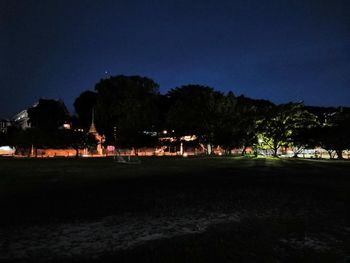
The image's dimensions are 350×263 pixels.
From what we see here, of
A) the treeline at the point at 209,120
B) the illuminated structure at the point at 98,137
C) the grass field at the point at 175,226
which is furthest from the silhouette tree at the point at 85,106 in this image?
the grass field at the point at 175,226

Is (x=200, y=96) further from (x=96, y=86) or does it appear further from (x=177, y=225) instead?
(x=177, y=225)

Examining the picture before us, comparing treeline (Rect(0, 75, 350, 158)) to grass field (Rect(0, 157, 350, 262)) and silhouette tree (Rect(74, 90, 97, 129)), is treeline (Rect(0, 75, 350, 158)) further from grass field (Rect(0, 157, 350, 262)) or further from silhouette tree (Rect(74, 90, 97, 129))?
grass field (Rect(0, 157, 350, 262))

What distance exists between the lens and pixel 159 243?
7.52m

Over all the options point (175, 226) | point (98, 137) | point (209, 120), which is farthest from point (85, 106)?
point (175, 226)

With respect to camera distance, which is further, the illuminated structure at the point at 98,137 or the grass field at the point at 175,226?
the illuminated structure at the point at 98,137

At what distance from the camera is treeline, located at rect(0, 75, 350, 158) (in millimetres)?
61406

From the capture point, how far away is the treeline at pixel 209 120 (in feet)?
201

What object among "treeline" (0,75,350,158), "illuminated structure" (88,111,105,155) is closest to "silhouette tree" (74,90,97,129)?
"illuminated structure" (88,111,105,155)

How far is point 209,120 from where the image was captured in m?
67.9

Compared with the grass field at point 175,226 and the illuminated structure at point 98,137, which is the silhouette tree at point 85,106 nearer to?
the illuminated structure at point 98,137

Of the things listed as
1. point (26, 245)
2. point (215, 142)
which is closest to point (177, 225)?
point (26, 245)

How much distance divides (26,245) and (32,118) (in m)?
101

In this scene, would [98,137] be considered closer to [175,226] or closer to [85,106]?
[85,106]

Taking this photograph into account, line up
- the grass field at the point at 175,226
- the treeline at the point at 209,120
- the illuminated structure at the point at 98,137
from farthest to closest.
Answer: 1. the illuminated structure at the point at 98,137
2. the treeline at the point at 209,120
3. the grass field at the point at 175,226
